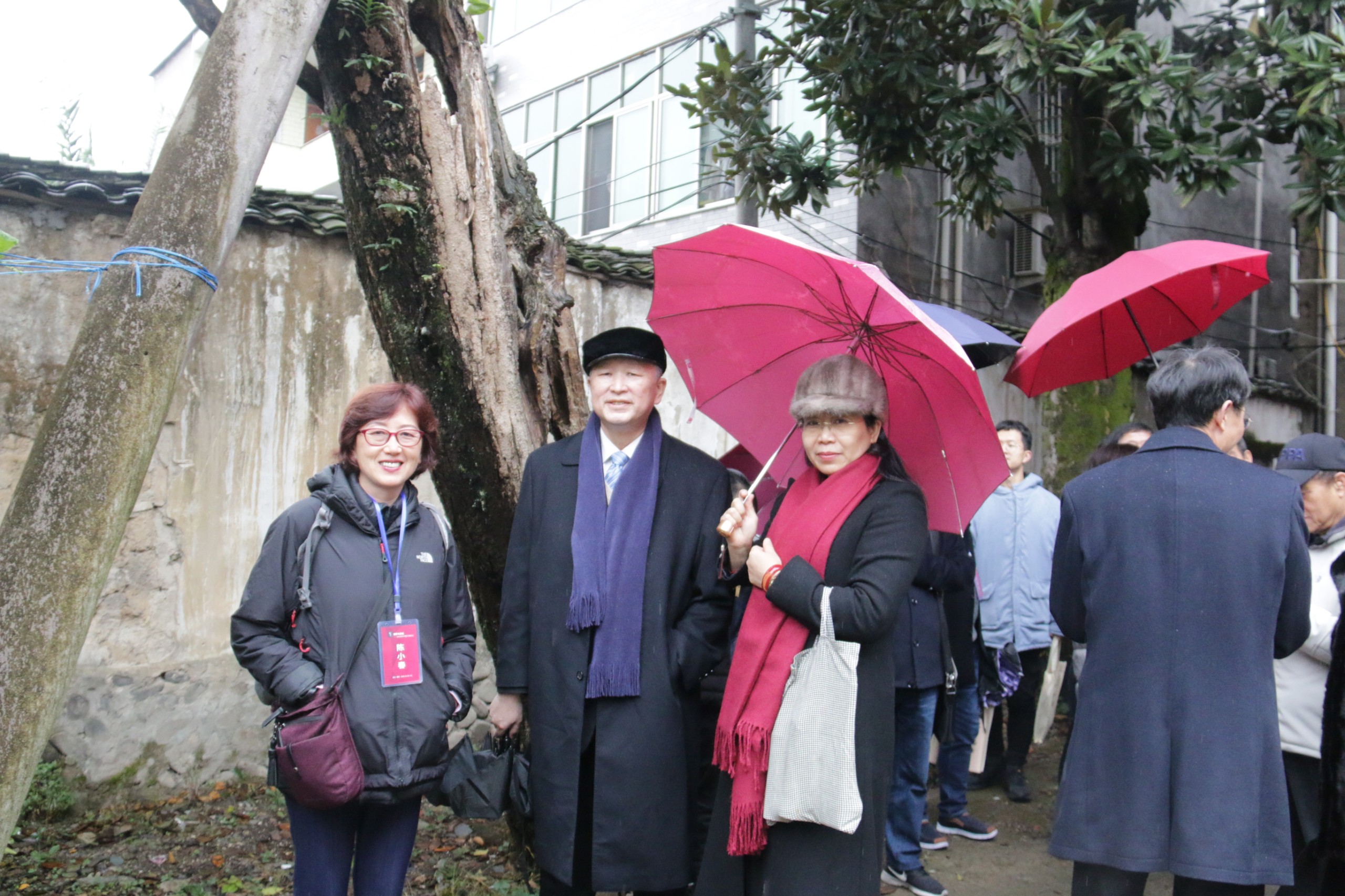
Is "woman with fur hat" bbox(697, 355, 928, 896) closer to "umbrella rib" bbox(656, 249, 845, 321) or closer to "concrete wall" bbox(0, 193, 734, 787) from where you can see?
"umbrella rib" bbox(656, 249, 845, 321)

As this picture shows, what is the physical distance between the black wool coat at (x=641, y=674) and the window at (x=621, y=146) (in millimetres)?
7397

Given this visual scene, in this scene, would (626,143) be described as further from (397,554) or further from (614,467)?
(397,554)

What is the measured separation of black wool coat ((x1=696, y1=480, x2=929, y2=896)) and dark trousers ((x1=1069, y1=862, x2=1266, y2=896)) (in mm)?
646

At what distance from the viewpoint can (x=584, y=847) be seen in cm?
320

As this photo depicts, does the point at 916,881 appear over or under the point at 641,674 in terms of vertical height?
under

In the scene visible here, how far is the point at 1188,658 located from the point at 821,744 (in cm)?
104

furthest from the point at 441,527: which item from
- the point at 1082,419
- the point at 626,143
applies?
the point at 626,143

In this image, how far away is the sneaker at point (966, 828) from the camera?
532 cm

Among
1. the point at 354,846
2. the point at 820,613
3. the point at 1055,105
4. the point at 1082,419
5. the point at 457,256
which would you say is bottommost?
the point at 354,846

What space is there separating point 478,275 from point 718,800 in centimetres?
206

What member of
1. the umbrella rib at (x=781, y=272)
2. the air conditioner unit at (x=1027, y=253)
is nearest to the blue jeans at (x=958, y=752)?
the umbrella rib at (x=781, y=272)

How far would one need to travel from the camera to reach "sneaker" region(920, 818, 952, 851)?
16.9 ft

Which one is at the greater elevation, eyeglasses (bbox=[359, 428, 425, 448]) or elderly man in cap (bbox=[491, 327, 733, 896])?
eyeglasses (bbox=[359, 428, 425, 448])

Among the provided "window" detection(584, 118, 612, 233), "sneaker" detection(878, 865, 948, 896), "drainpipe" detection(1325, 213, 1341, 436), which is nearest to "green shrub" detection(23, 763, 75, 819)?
"sneaker" detection(878, 865, 948, 896)
